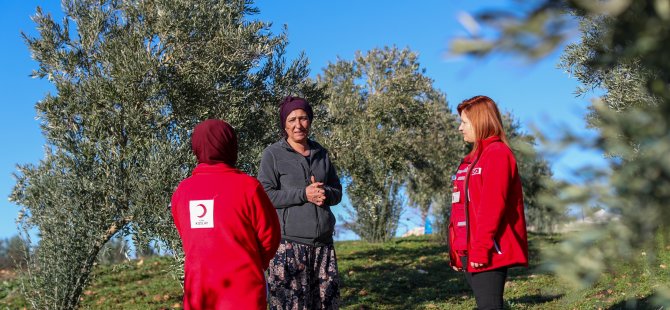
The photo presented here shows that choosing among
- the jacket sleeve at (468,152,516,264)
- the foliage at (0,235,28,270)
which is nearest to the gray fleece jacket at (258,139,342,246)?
the jacket sleeve at (468,152,516,264)

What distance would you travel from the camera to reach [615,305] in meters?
10.1

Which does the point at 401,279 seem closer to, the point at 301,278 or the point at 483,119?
the point at 301,278

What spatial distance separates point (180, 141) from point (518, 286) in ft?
26.3

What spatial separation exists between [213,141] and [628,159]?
11.7 feet

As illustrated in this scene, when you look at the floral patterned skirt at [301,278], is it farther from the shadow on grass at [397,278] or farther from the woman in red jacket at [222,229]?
the shadow on grass at [397,278]

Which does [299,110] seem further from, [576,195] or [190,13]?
[190,13]

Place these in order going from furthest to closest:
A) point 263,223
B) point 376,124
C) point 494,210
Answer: point 376,124 < point 494,210 < point 263,223

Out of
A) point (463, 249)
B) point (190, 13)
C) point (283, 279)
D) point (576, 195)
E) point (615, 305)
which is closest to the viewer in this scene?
point (576, 195)

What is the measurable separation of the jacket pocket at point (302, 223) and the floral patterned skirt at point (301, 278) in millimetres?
103

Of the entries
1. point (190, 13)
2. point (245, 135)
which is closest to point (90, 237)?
point (245, 135)

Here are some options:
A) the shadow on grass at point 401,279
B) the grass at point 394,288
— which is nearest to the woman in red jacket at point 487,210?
the grass at point 394,288

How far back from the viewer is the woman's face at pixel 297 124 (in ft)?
20.7

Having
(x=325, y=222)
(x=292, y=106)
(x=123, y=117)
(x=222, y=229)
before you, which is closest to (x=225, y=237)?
(x=222, y=229)

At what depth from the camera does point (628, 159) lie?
1.82 m
